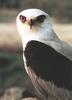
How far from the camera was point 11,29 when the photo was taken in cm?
2008

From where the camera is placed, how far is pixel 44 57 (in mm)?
6324

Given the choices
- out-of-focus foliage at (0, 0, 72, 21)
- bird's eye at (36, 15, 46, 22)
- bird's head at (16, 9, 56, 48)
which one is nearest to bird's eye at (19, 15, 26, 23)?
bird's head at (16, 9, 56, 48)

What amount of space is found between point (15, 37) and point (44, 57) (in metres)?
12.3

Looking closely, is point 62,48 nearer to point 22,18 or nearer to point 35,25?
point 35,25

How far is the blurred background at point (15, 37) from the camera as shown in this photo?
15.2 m

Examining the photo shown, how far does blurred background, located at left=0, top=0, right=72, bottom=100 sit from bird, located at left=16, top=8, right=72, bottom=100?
1.21m

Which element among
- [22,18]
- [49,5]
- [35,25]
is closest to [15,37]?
[49,5]

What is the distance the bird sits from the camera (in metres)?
6.18

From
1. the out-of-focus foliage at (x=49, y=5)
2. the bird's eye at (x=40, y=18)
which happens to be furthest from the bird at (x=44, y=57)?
the out-of-focus foliage at (x=49, y=5)

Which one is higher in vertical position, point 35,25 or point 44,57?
point 35,25

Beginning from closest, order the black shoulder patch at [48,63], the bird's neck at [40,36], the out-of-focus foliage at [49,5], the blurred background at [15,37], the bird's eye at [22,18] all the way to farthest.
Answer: the black shoulder patch at [48,63], the bird's neck at [40,36], the bird's eye at [22,18], the blurred background at [15,37], the out-of-focus foliage at [49,5]

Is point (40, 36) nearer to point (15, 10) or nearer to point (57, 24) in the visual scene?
point (57, 24)

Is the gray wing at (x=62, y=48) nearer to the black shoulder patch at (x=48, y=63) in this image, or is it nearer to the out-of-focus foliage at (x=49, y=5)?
the black shoulder patch at (x=48, y=63)

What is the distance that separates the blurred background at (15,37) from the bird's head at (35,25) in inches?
46.1
